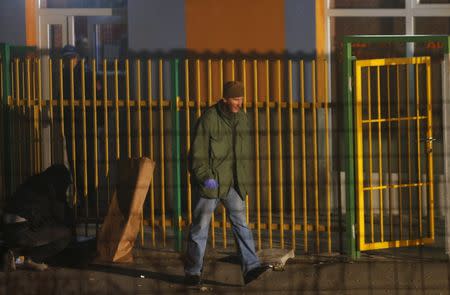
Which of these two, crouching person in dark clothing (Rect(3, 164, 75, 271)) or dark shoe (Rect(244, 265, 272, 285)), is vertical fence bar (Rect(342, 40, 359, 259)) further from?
crouching person in dark clothing (Rect(3, 164, 75, 271))

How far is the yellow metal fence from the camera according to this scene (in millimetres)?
11516

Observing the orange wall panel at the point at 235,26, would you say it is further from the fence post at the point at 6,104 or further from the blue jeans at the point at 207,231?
the blue jeans at the point at 207,231

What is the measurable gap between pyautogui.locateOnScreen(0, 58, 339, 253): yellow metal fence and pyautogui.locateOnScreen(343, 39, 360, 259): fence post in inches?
12.2

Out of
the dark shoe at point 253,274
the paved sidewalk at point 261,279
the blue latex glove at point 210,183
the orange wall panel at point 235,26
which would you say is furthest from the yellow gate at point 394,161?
the blue latex glove at point 210,183

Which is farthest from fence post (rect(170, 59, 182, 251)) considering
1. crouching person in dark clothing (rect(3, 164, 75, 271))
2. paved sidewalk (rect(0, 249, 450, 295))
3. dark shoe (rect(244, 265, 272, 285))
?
dark shoe (rect(244, 265, 272, 285))

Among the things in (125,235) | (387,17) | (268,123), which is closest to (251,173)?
(268,123)

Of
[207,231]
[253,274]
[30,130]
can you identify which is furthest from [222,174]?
[30,130]

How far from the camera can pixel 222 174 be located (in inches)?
396

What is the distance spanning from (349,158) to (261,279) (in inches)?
57.2

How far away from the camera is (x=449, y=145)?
1103 cm

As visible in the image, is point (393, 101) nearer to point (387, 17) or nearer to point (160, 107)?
point (387, 17)

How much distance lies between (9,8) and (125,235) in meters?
4.13

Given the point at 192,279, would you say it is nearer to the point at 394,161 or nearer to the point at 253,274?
the point at 253,274

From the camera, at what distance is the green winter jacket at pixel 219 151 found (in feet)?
32.7
